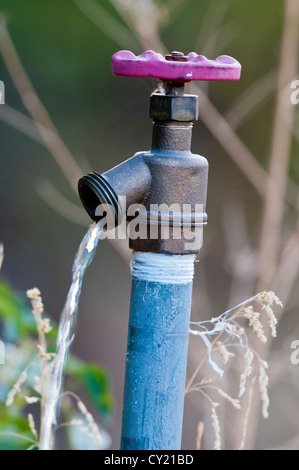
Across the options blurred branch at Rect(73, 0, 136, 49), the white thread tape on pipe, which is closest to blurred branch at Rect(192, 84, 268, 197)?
blurred branch at Rect(73, 0, 136, 49)

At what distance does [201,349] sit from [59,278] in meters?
1.43

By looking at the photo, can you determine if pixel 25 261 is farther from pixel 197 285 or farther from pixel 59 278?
pixel 197 285

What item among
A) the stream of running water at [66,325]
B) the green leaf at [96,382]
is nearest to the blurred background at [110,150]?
the green leaf at [96,382]

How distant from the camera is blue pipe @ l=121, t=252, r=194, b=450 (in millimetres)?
1322

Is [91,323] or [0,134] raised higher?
[0,134]

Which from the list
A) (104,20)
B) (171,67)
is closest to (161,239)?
(171,67)

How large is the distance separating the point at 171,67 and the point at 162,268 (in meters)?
0.34

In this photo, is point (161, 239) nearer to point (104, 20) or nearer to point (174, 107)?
point (174, 107)

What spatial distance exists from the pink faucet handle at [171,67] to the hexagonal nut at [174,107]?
0.03 meters

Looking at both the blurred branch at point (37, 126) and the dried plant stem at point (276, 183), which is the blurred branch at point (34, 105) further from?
the dried plant stem at point (276, 183)

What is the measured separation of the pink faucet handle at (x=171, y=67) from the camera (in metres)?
1.27

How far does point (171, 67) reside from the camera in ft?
4.17
